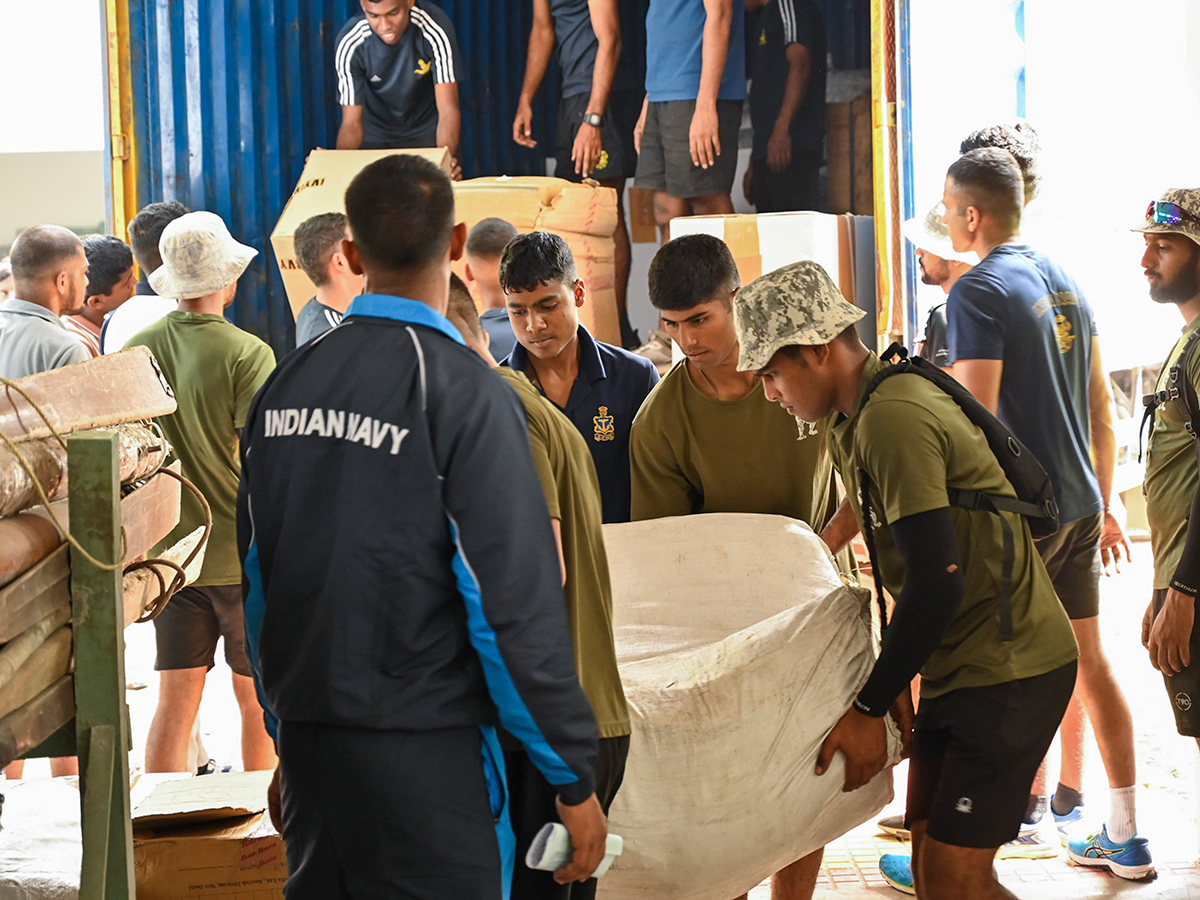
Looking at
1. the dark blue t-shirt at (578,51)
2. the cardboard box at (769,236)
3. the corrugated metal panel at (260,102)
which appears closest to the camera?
the cardboard box at (769,236)

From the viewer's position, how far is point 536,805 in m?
1.71

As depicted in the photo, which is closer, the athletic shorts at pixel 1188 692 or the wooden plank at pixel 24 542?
the wooden plank at pixel 24 542

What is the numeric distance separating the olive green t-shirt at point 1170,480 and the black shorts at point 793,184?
140 inches

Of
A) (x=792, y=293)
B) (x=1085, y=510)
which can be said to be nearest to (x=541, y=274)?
(x=792, y=293)

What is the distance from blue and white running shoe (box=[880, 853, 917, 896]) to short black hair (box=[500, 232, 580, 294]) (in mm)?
1619

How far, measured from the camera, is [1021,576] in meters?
1.99

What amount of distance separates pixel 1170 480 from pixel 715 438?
100cm

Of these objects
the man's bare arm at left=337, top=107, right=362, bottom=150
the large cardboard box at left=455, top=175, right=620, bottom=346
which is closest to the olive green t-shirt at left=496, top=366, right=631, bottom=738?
the large cardboard box at left=455, top=175, right=620, bottom=346

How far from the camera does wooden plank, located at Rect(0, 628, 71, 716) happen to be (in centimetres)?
152

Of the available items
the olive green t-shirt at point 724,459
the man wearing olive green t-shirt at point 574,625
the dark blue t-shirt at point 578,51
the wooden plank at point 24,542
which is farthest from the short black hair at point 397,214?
the dark blue t-shirt at point 578,51

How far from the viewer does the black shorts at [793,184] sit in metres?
6.05

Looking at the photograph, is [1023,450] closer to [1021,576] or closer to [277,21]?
[1021,576]

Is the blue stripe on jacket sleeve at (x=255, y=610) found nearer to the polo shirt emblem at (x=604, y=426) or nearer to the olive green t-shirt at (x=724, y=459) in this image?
the olive green t-shirt at (x=724, y=459)

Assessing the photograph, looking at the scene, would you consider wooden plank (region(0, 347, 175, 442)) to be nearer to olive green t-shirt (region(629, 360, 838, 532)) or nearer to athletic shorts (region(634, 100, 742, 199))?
olive green t-shirt (region(629, 360, 838, 532))
